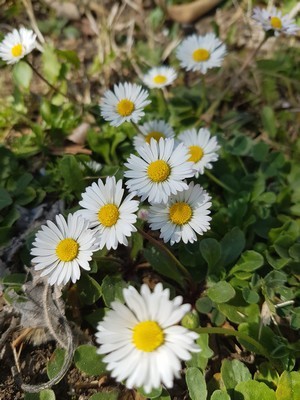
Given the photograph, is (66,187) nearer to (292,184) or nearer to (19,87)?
(19,87)

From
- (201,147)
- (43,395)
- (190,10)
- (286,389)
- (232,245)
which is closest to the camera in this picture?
(286,389)

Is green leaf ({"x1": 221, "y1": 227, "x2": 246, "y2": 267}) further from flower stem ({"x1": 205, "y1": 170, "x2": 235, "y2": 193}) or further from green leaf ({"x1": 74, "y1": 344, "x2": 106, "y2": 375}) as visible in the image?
green leaf ({"x1": 74, "y1": 344, "x2": 106, "y2": 375})

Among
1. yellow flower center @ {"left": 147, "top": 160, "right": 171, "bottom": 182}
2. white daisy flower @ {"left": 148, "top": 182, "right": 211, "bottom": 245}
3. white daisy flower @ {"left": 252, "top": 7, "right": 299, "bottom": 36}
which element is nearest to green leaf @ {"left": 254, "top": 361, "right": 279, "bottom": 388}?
white daisy flower @ {"left": 148, "top": 182, "right": 211, "bottom": 245}

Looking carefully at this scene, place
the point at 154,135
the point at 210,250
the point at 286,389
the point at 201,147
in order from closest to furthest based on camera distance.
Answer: the point at 286,389, the point at 210,250, the point at 201,147, the point at 154,135

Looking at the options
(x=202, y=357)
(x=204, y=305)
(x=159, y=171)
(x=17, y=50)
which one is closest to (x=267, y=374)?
(x=202, y=357)

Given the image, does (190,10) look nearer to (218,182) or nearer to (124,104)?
(124,104)

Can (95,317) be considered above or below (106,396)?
above
